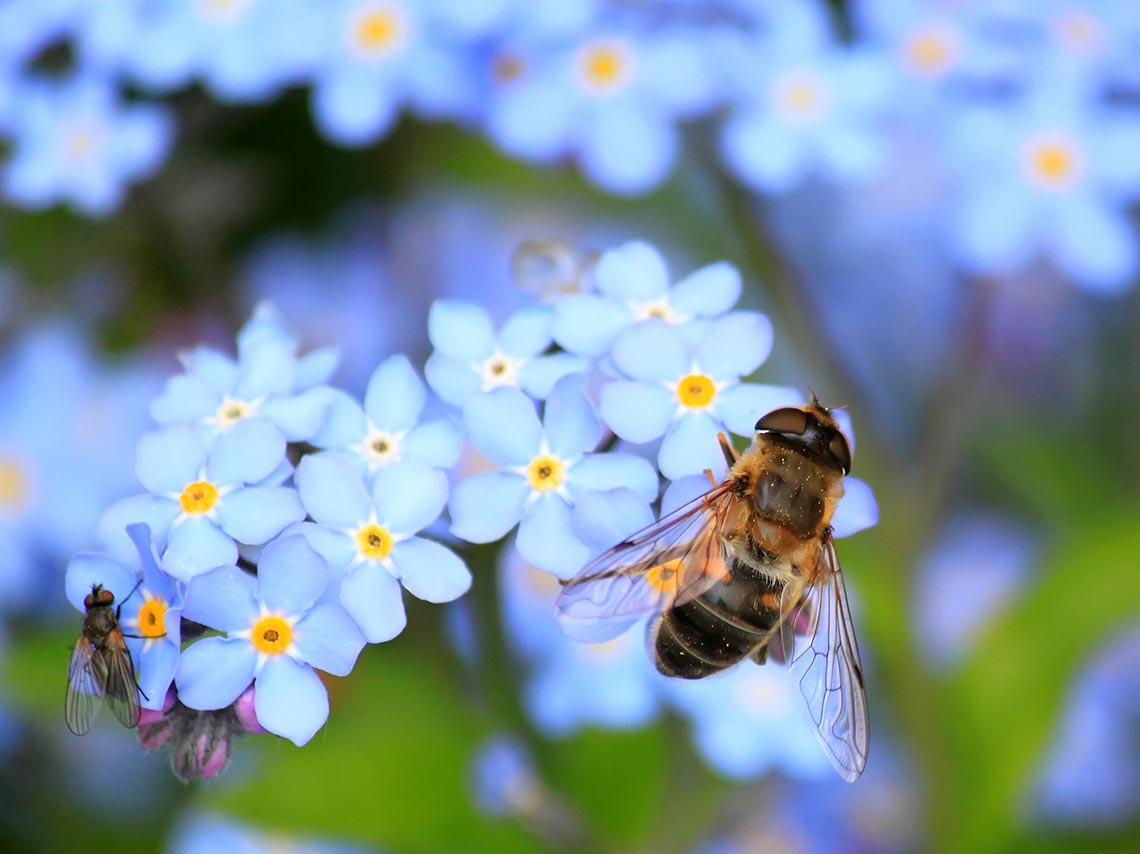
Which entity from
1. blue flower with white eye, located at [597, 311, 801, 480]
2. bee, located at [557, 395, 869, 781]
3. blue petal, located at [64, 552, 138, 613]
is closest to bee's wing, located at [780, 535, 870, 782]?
bee, located at [557, 395, 869, 781]

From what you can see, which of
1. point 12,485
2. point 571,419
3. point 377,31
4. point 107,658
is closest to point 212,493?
point 107,658

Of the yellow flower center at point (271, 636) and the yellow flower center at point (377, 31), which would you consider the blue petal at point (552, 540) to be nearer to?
the yellow flower center at point (271, 636)

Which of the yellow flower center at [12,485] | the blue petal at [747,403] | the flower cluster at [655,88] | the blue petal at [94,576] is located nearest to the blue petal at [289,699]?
the blue petal at [94,576]

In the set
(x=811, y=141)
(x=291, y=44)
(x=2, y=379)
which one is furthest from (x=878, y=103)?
(x=2, y=379)

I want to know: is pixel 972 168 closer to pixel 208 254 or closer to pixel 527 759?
pixel 527 759

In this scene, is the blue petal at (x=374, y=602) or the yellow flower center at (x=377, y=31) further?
the yellow flower center at (x=377, y=31)

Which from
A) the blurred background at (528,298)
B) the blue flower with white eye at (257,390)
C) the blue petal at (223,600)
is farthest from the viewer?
the blurred background at (528,298)
